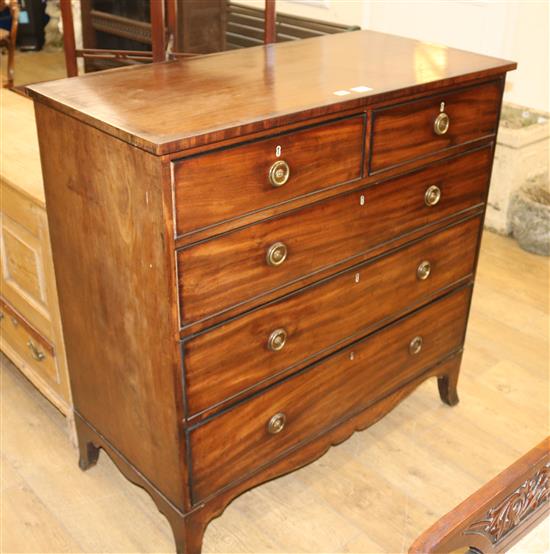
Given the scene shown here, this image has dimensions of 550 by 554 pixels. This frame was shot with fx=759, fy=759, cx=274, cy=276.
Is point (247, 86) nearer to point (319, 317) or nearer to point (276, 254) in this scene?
point (276, 254)

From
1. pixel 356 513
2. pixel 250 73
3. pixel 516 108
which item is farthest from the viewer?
pixel 516 108

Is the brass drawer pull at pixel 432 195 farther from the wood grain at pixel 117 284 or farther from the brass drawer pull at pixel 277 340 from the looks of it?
the wood grain at pixel 117 284

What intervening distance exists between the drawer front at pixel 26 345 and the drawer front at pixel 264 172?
3.06ft

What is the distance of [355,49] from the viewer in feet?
7.29

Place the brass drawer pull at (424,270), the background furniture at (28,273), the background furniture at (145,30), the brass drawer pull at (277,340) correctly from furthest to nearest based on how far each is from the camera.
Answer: the background furniture at (145,30)
the brass drawer pull at (424,270)
the background furniture at (28,273)
the brass drawer pull at (277,340)

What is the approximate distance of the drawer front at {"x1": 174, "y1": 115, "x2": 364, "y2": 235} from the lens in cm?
149

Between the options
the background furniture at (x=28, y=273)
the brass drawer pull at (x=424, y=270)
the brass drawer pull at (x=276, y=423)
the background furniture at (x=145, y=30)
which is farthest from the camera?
the background furniture at (x=145, y=30)

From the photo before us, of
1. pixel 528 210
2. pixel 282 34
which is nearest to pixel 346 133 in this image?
pixel 528 210

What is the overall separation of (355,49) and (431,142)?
438 millimetres

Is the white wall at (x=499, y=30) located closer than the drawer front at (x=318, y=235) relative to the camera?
No

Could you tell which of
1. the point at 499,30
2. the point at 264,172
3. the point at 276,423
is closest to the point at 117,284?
the point at 264,172

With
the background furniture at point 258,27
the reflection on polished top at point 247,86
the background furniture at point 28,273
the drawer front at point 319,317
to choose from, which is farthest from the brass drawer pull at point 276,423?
the background furniture at point 258,27

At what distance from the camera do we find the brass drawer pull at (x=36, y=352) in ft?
7.57

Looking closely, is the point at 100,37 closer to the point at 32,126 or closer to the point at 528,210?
the point at 32,126
